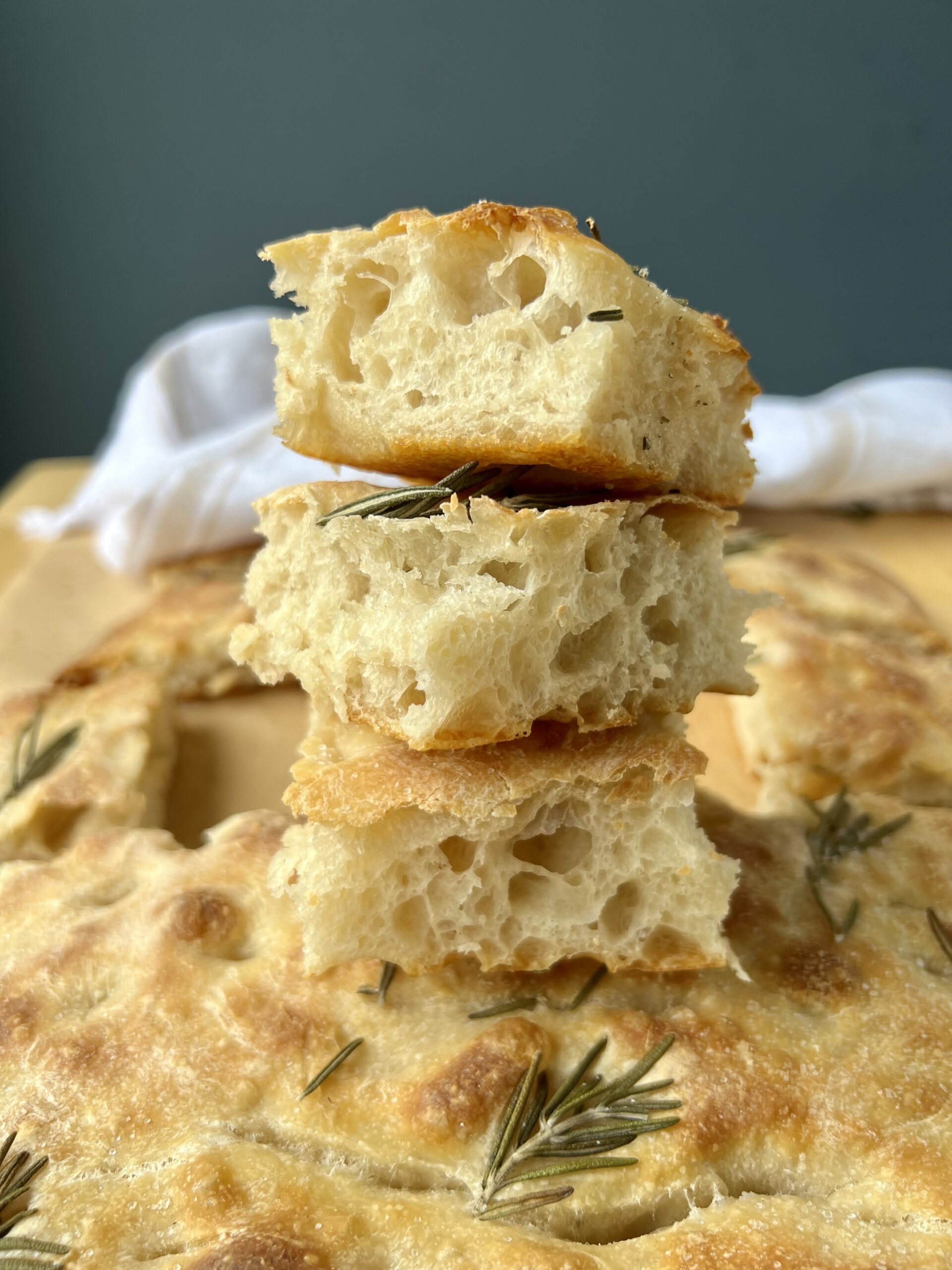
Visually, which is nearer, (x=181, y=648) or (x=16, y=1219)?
(x=16, y=1219)

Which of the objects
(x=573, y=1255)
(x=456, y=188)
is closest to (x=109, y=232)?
(x=456, y=188)

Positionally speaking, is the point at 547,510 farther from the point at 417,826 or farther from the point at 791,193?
the point at 791,193

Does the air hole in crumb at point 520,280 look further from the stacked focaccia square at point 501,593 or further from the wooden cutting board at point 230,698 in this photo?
the wooden cutting board at point 230,698

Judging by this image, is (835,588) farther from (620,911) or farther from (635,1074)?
(635,1074)

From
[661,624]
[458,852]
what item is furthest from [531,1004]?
[661,624]

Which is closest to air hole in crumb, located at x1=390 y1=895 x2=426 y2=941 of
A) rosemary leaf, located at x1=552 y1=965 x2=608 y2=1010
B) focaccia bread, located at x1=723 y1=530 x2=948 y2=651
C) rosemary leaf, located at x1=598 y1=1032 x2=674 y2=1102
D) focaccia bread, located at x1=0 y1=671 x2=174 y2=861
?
rosemary leaf, located at x1=552 y1=965 x2=608 y2=1010

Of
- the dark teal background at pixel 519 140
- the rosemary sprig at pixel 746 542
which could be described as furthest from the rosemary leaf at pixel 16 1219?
the dark teal background at pixel 519 140
